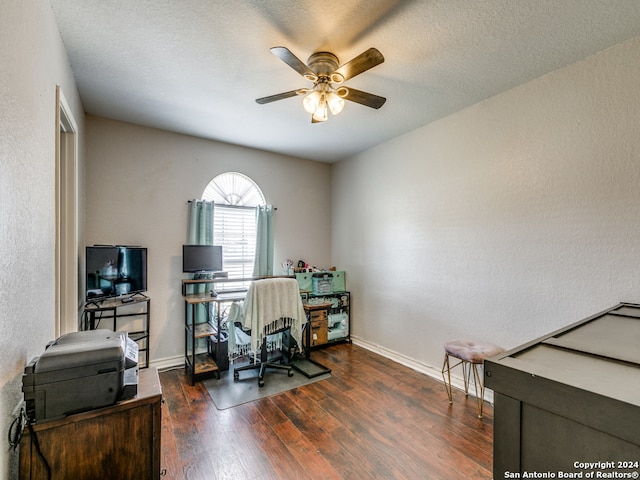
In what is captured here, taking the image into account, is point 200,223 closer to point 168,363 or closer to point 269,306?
point 269,306

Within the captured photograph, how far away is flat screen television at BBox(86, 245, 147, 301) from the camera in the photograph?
2.60 m

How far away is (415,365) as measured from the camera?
3334mm

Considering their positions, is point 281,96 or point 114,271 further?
point 114,271

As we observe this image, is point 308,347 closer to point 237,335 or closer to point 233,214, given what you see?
point 237,335

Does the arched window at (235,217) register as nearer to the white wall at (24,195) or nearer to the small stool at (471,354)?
the white wall at (24,195)

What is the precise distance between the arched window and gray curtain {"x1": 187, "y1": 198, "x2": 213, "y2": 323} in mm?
140

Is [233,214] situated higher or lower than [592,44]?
lower

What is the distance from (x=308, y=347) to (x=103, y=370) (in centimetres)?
268

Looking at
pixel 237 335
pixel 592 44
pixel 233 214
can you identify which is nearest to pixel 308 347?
pixel 237 335

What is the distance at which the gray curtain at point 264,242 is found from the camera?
3992 millimetres

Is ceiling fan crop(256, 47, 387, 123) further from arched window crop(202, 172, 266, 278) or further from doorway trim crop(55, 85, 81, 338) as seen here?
arched window crop(202, 172, 266, 278)

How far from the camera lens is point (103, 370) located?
1.20 meters

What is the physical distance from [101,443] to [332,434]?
1520 millimetres

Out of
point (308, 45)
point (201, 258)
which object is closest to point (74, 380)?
point (308, 45)
